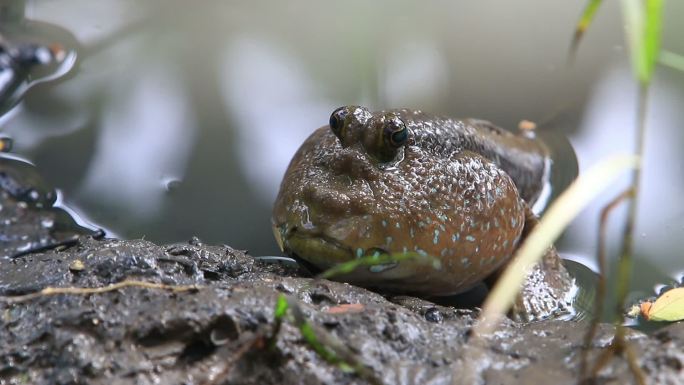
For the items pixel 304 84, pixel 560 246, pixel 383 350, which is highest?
pixel 304 84

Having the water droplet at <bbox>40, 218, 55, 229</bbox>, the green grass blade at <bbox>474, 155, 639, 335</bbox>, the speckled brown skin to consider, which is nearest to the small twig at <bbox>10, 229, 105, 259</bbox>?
the water droplet at <bbox>40, 218, 55, 229</bbox>

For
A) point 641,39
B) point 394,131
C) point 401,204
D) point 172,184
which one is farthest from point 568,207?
point 172,184

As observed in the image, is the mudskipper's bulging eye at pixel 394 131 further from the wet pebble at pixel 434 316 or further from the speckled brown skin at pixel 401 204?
the wet pebble at pixel 434 316

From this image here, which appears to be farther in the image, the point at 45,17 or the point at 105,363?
the point at 45,17

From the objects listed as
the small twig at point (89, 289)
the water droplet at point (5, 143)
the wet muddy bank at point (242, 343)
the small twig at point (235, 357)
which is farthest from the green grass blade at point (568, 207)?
the water droplet at point (5, 143)

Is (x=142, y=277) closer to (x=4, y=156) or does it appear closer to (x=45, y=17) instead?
(x=4, y=156)

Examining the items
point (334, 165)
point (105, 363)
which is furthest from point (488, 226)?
point (105, 363)

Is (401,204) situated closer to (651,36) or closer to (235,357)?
(235,357)
